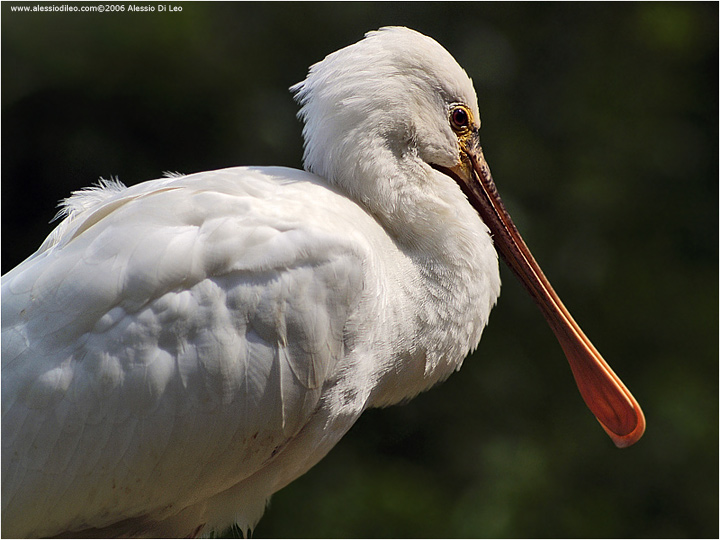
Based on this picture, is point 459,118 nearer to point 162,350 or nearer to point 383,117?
point 383,117

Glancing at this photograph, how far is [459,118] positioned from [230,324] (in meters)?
1.01

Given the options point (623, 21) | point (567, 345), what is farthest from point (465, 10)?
point (567, 345)

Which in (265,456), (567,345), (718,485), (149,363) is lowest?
(718,485)

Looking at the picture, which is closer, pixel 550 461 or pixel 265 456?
pixel 265 456

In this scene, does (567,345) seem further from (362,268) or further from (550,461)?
(550,461)

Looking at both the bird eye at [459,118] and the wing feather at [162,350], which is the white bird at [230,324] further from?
the bird eye at [459,118]

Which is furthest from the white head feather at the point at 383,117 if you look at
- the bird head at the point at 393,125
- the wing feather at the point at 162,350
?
the wing feather at the point at 162,350

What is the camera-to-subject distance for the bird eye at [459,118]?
112 inches

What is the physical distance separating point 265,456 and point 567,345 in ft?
4.06

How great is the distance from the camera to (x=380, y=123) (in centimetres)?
265

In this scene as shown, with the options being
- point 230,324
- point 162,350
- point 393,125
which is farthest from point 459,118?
point 162,350

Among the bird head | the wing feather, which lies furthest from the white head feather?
the wing feather

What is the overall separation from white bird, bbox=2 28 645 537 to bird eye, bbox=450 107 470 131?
0.21 m

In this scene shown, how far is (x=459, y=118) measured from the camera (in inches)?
113
